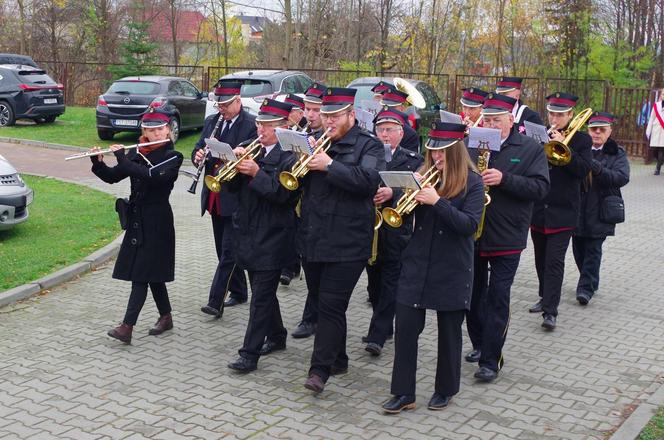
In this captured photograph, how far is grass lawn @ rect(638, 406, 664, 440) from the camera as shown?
5.43m

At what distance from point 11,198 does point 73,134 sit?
1272cm

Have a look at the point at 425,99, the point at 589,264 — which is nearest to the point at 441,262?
the point at 589,264

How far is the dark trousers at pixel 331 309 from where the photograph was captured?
6.01 meters

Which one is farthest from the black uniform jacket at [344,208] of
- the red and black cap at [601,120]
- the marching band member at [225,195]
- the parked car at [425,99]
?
the parked car at [425,99]

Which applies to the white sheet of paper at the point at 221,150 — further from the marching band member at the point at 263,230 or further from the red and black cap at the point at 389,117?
the red and black cap at the point at 389,117

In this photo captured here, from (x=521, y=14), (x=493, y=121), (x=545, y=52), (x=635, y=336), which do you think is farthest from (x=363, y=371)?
(x=521, y=14)

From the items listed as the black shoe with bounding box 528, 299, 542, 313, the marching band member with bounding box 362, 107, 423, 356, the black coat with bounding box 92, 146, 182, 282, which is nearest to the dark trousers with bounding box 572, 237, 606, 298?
the black shoe with bounding box 528, 299, 542, 313

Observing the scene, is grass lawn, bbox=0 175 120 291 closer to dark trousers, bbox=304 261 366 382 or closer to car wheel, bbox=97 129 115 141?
dark trousers, bbox=304 261 366 382

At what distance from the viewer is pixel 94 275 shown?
948cm

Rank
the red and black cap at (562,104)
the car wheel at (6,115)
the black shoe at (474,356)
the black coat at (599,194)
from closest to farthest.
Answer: the black shoe at (474,356)
the red and black cap at (562,104)
the black coat at (599,194)
the car wheel at (6,115)

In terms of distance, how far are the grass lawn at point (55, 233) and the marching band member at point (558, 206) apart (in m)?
5.15

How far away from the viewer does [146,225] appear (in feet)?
23.2

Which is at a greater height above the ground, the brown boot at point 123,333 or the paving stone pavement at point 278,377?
the brown boot at point 123,333

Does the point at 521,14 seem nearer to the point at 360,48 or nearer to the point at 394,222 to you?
the point at 360,48
